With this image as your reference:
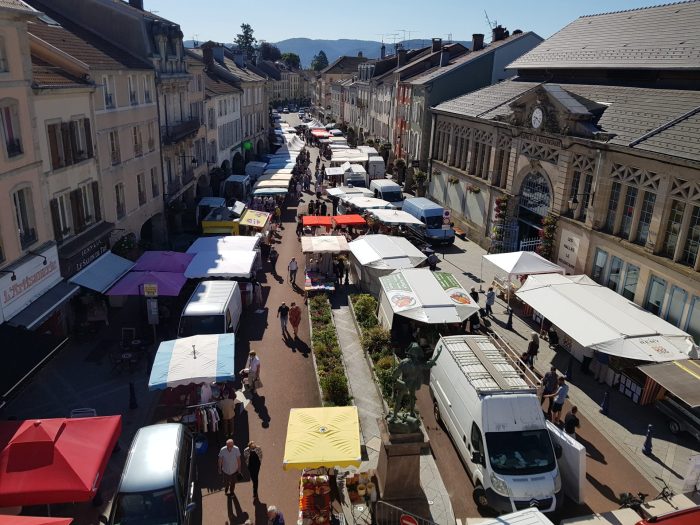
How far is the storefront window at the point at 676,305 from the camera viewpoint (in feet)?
63.2

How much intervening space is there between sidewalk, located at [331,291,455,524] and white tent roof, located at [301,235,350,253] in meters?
3.00

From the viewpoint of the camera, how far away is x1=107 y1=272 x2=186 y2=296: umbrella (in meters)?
21.1

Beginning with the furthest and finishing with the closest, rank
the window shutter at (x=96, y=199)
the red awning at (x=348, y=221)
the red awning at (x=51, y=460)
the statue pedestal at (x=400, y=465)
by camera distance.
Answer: the red awning at (x=348, y=221)
the window shutter at (x=96, y=199)
the statue pedestal at (x=400, y=465)
the red awning at (x=51, y=460)

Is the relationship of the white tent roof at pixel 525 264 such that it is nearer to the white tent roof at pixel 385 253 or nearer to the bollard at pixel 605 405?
the white tent roof at pixel 385 253

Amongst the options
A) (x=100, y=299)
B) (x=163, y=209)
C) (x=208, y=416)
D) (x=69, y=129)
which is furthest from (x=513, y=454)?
(x=163, y=209)

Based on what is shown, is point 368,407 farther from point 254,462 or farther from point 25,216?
point 25,216

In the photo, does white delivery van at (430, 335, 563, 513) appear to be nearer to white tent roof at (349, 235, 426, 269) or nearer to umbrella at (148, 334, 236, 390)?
umbrella at (148, 334, 236, 390)

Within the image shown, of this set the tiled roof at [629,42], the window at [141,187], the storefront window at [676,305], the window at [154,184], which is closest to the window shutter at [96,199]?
the window at [141,187]

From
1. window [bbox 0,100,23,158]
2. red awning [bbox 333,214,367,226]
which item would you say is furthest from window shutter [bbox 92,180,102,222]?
red awning [bbox 333,214,367,226]

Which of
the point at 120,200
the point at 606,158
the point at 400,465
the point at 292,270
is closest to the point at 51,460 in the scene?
the point at 400,465

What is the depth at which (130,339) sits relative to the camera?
1947 cm

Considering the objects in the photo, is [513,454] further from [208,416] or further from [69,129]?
[69,129]

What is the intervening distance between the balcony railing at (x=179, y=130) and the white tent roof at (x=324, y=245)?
10673 mm

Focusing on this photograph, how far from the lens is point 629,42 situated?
27500 mm
